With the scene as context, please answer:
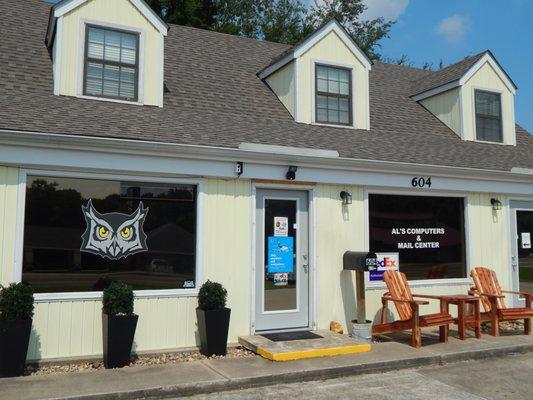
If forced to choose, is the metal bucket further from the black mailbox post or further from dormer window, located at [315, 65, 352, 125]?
dormer window, located at [315, 65, 352, 125]

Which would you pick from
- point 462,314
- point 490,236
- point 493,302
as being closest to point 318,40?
point 490,236

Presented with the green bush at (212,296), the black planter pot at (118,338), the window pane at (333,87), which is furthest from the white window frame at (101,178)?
the window pane at (333,87)

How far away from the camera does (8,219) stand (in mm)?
6980

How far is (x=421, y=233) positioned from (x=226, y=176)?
4234 millimetres

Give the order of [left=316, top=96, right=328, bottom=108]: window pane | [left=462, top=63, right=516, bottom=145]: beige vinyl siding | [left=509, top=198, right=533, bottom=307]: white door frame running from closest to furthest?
[left=316, top=96, right=328, bottom=108]: window pane < [left=509, top=198, right=533, bottom=307]: white door frame < [left=462, top=63, right=516, bottom=145]: beige vinyl siding

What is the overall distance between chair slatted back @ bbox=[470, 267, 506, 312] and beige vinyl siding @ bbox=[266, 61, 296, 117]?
468cm

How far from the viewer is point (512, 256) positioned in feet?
36.4

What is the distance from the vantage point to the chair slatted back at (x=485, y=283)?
9750mm

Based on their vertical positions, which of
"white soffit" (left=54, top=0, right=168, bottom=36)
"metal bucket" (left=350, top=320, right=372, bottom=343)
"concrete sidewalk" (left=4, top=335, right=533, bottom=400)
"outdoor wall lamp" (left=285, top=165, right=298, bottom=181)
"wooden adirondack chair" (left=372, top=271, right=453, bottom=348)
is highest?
"white soffit" (left=54, top=0, right=168, bottom=36)

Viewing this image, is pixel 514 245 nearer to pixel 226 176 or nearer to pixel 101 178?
pixel 226 176

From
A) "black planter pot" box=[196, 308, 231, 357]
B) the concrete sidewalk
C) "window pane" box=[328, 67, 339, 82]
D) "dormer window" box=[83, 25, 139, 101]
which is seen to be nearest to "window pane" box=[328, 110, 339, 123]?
"window pane" box=[328, 67, 339, 82]

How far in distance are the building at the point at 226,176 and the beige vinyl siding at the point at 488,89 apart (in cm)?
5

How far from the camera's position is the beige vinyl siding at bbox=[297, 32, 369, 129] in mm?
10320

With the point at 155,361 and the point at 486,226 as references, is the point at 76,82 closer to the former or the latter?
the point at 155,361
